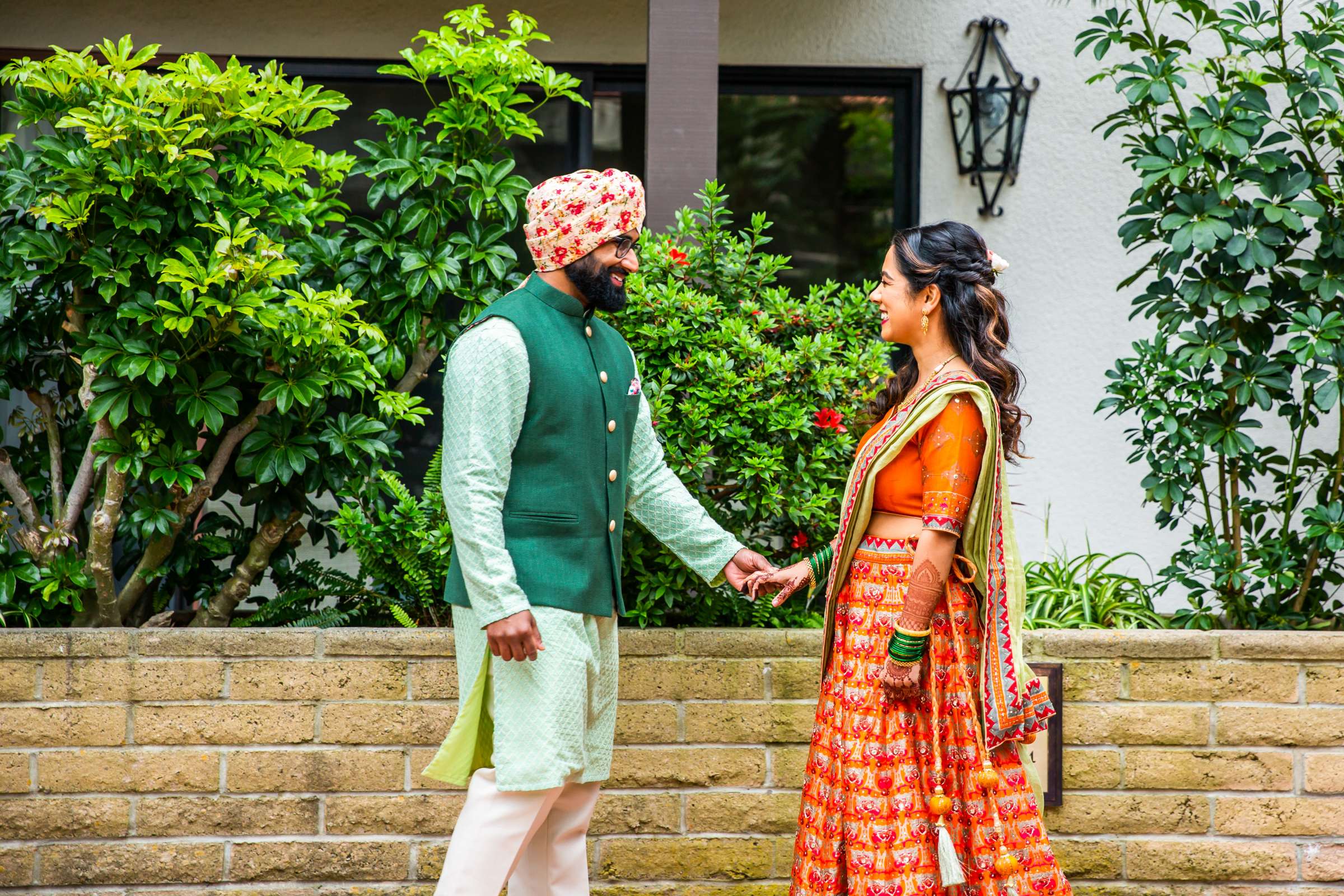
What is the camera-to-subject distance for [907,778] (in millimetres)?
2934

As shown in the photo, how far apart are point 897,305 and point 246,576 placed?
7.82 feet

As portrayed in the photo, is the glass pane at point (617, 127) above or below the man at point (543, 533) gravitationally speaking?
above

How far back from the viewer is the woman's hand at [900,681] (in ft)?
9.44

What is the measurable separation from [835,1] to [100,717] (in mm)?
4285

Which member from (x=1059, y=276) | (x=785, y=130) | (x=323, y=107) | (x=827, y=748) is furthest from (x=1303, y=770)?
(x=323, y=107)

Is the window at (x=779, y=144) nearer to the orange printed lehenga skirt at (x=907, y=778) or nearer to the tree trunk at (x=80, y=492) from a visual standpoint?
A: the tree trunk at (x=80, y=492)

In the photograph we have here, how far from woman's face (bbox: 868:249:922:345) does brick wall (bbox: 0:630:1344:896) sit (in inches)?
47.6

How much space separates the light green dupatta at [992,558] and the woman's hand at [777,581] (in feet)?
1.05

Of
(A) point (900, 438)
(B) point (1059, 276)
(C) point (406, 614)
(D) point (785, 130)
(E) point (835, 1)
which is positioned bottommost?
(C) point (406, 614)

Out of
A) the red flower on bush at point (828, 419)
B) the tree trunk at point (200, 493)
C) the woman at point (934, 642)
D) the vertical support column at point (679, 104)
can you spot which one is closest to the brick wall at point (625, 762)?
the tree trunk at point (200, 493)

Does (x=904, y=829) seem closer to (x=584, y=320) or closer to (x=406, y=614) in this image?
(x=584, y=320)

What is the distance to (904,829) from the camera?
2914 mm

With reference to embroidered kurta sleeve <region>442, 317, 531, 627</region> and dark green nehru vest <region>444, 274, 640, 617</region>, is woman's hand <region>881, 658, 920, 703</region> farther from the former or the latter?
embroidered kurta sleeve <region>442, 317, 531, 627</region>

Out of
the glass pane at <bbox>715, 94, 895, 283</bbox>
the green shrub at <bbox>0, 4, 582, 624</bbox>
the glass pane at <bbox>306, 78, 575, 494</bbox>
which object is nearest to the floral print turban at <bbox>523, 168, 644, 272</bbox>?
the green shrub at <bbox>0, 4, 582, 624</bbox>
